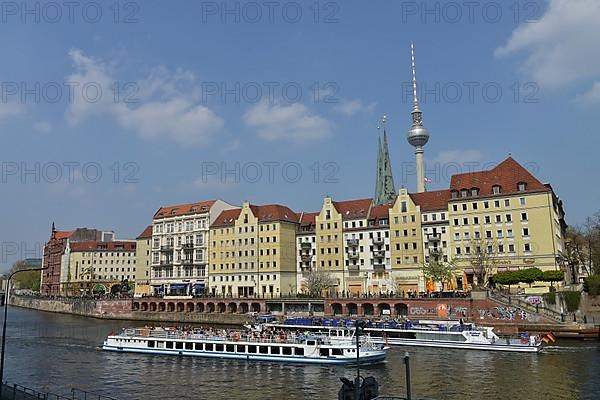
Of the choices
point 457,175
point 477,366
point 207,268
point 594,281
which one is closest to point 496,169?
point 457,175

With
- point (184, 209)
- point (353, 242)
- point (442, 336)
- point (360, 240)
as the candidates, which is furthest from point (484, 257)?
point (184, 209)

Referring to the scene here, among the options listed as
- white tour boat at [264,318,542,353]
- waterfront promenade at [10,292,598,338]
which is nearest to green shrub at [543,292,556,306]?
waterfront promenade at [10,292,598,338]

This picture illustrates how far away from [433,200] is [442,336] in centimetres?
4493

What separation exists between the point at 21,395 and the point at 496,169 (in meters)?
91.3

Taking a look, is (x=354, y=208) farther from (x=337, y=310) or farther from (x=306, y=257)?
(x=337, y=310)

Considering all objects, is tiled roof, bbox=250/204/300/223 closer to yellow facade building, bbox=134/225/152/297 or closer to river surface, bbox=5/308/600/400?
yellow facade building, bbox=134/225/152/297

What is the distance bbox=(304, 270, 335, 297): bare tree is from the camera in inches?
4451

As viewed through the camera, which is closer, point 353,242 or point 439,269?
point 439,269

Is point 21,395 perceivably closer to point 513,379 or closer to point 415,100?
point 513,379

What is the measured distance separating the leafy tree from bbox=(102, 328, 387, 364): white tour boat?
119ft

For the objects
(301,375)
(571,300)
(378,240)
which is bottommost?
(301,375)

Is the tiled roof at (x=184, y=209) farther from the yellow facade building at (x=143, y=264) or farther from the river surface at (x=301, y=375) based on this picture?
the river surface at (x=301, y=375)

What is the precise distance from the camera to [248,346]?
64688 mm

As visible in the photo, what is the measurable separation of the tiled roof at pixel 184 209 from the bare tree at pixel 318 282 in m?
36.3
